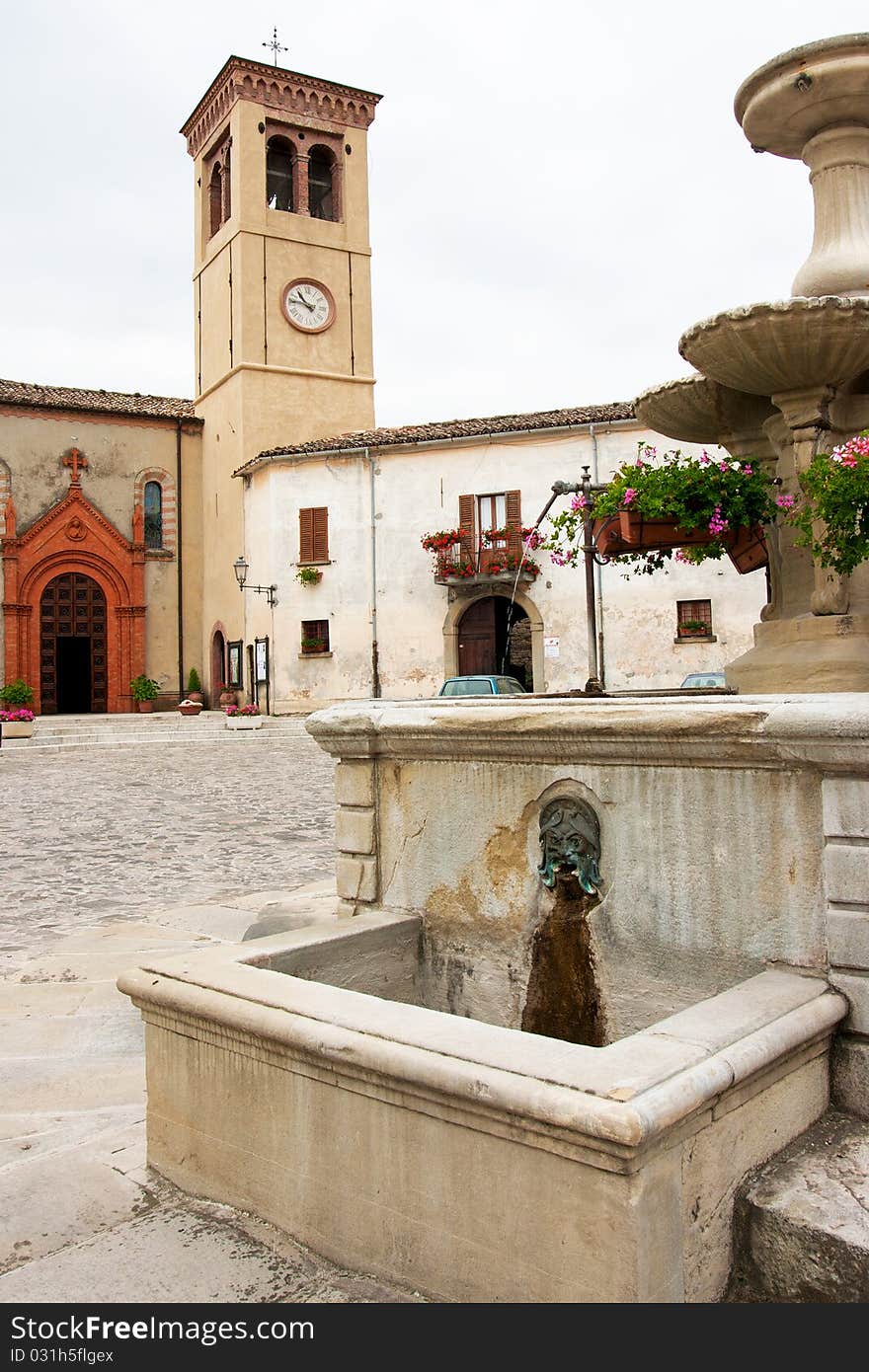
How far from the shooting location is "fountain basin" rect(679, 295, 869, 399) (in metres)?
4.22

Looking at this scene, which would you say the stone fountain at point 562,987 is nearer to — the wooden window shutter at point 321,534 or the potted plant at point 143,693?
the wooden window shutter at point 321,534

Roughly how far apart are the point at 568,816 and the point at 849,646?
1.70m

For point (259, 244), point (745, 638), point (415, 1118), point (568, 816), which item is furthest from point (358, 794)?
point (259, 244)

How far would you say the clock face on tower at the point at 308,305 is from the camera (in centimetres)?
3034

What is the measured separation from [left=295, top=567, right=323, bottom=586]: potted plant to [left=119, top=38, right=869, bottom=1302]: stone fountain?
2325cm

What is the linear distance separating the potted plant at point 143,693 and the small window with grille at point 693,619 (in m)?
14.3

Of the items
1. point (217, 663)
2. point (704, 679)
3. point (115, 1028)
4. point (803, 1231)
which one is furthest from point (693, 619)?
point (803, 1231)

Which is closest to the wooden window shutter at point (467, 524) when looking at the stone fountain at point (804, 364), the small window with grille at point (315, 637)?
the small window with grille at point (315, 637)

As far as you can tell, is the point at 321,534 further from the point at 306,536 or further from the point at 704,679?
the point at 704,679

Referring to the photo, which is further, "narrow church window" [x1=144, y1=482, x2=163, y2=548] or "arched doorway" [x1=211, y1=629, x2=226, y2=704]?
"narrow church window" [x1=144, y1=482, x2=163, y2=548]

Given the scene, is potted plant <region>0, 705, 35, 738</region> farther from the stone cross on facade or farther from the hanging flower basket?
the hanging flower basket

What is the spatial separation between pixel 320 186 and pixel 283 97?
8.18 ft

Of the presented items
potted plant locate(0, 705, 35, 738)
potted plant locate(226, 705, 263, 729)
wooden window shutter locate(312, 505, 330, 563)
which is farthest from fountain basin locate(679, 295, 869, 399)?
wooden window shutter locate(312, 505, 330, 563)
